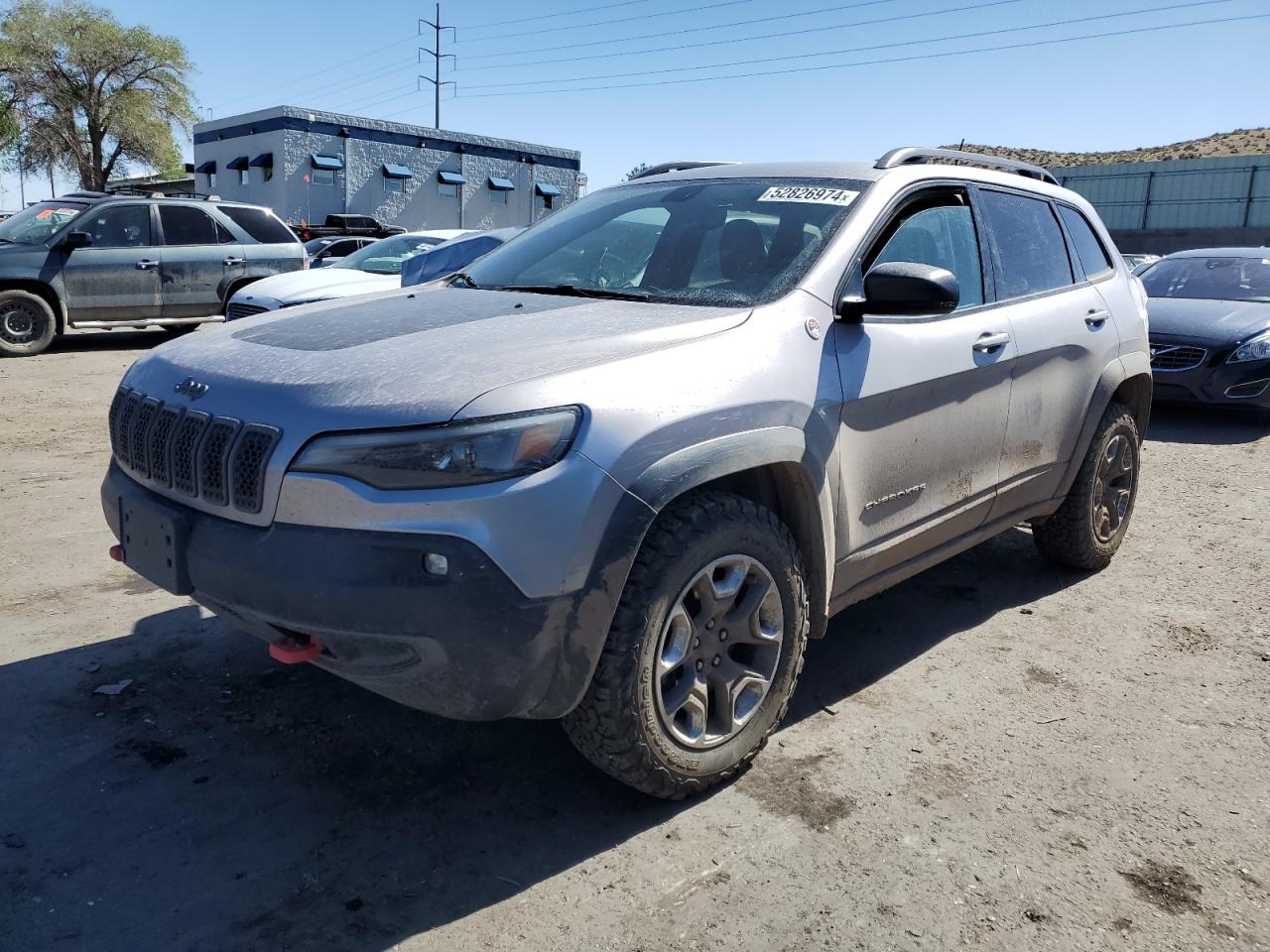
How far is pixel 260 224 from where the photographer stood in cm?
1338

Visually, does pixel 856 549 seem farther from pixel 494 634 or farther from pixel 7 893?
pixel 7 893

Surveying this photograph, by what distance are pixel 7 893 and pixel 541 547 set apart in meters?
1.52

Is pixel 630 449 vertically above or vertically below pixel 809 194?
below

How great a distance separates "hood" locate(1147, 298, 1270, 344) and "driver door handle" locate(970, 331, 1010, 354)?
19.3 ft

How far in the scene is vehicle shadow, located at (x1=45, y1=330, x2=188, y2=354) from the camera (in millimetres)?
13031

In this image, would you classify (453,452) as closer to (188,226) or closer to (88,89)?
(188,226)

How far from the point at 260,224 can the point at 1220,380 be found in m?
11.4

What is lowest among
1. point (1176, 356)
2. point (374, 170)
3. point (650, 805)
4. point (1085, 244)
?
point (650, 805)

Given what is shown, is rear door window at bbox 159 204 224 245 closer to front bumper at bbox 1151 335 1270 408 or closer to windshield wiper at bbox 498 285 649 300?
windshield wiper at bbox 498 285 649 300

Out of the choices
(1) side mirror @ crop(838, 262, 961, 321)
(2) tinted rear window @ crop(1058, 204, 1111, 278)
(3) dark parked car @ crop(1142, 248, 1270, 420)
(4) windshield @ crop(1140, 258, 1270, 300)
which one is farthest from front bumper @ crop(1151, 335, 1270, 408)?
(1) side mirror @ crop(838, 262, 961, 321)

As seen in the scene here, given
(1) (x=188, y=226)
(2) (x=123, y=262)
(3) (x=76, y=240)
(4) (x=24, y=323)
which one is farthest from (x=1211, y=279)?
(4) (x=24, y=323)

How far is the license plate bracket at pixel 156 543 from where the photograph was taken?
260cm

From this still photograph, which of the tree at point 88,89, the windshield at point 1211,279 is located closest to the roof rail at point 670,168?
the windshield at point 1211,279

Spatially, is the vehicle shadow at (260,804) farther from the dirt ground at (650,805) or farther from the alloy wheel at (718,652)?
the alloy wheel at (718,652)
